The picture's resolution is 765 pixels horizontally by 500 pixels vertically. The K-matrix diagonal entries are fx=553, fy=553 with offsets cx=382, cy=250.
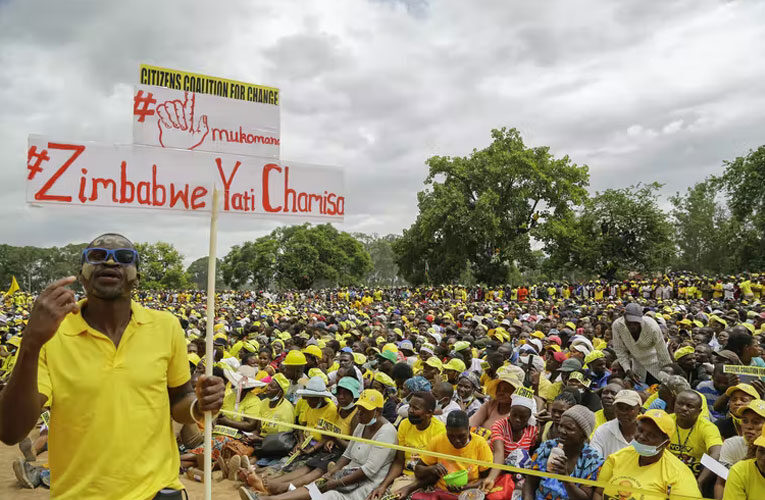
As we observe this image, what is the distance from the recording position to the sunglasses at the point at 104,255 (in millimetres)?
2066

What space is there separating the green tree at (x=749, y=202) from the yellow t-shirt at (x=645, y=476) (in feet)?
119

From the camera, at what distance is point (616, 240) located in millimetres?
36000

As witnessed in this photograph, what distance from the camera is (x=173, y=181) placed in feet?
7.68

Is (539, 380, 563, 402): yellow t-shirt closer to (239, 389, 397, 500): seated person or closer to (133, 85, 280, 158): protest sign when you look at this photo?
(239, 389, 397, 500): seated person

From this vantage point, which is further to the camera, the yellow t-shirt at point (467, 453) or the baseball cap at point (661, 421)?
the yellow t-shirt at point (467, 453)

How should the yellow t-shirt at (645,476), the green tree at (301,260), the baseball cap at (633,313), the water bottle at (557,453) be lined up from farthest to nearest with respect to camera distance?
the green tree at (301,260)
the baseball cap at (633,313)
the water bottle at (557,453)
the yellow t-shirt at (645,476)

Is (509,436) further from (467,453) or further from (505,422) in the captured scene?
(467,453)

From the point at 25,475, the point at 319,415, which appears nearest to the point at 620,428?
the point at 319,415

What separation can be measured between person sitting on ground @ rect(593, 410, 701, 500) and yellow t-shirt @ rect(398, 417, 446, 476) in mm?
1726

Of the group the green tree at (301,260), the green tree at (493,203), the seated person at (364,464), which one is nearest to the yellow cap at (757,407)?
the seated person at (364,464)

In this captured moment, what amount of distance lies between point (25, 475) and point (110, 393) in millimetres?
5322

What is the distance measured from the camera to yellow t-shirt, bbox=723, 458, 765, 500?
120 inches

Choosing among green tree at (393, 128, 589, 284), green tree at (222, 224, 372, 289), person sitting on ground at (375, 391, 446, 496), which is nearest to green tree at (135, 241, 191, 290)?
green tree at (222, 224, 372, 289)

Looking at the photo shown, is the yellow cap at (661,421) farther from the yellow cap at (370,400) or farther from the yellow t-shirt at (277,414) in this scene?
the yellow t-shirt at (277,414)
